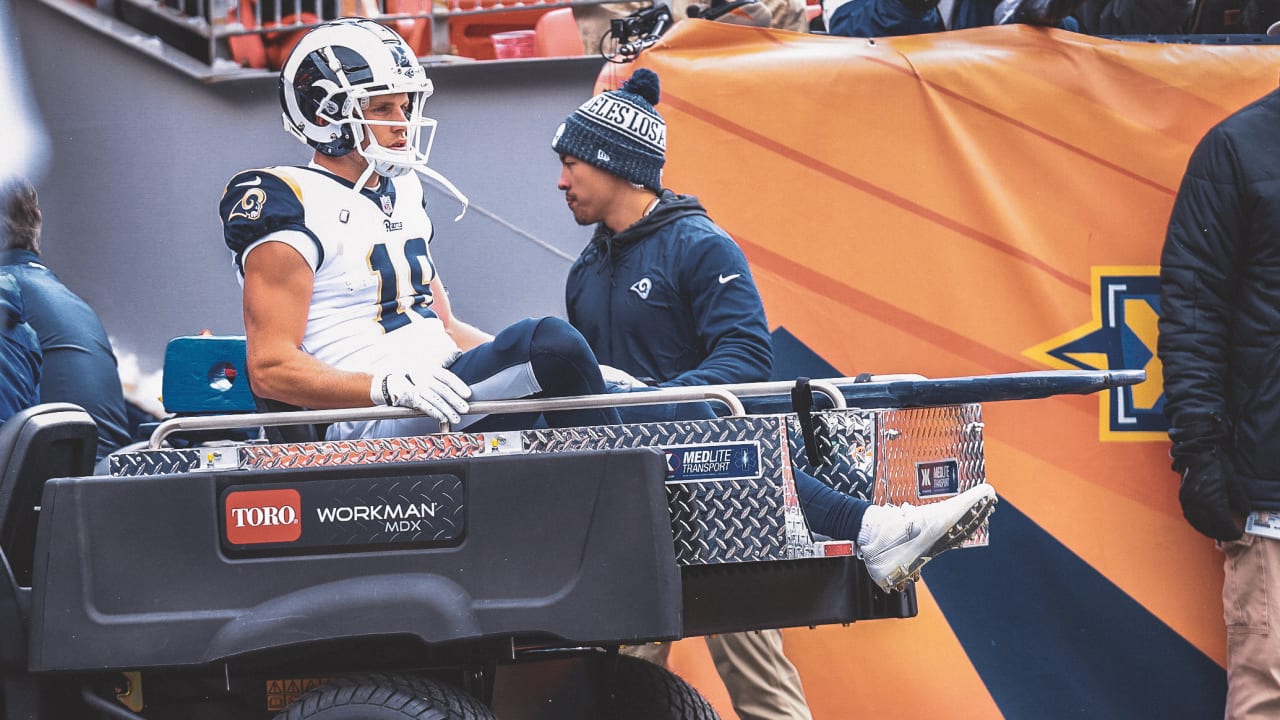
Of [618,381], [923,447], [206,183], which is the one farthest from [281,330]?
[206,183]

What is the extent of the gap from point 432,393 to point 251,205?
0.79m

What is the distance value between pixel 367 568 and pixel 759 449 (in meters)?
0.85

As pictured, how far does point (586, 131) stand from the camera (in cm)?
474

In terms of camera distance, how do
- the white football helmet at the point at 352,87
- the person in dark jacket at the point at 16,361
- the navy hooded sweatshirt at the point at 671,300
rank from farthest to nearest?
the person in dark jacket at the point at 16,361
the navy hooded sweatshirt at the point at 671,300
the white football helmet at the point at 352,87

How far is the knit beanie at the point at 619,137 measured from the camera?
4.67 metres

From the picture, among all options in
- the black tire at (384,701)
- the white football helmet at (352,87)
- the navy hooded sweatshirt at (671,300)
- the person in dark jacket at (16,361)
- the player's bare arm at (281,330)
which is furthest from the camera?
the person in dark jacket at (16,361)

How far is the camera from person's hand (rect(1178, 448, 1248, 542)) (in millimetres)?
4762

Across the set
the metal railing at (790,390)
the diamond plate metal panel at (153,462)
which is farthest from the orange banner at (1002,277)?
the diamond plate metal panel at (153,462)

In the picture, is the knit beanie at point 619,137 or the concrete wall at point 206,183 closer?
the knit beanie at point 619,137

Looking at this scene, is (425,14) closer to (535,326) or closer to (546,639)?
(535,326)

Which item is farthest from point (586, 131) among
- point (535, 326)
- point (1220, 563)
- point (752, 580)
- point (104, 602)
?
point (1220, 563)

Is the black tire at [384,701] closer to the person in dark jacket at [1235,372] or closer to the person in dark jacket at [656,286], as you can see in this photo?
the person in dark jacket at [656,286]

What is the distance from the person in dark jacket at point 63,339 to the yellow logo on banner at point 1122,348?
3.48 m

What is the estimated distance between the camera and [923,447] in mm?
3240
